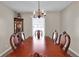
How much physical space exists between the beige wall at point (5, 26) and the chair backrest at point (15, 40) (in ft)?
0.11

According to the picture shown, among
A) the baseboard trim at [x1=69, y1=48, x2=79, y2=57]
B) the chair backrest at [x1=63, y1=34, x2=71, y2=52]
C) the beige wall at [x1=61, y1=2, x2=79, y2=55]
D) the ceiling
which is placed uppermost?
the ceiling

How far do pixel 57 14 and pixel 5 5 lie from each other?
0.46 m

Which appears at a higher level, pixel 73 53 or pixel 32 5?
pixel 32 5

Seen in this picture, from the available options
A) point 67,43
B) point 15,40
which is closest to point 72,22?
point 67,43

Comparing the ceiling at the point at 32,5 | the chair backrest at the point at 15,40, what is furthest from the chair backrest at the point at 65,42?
the chair backrest at the point at 15,40

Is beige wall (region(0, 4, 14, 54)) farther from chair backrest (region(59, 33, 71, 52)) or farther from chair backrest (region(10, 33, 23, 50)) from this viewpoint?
chair backrest (region(59, 33, 71, 52))

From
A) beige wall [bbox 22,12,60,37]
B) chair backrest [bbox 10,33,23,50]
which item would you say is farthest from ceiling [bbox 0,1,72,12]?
chair backrest [bbox 10,33,23,50]

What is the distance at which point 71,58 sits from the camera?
1106 mm

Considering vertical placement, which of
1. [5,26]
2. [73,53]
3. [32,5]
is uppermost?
[32,5]

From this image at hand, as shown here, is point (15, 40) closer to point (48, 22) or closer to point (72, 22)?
point (48, 22)

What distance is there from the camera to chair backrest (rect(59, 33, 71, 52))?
3.80 feet

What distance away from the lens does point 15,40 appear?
1.23m

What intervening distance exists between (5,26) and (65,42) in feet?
1.82

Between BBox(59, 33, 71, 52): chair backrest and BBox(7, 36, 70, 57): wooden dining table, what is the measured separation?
4cm
